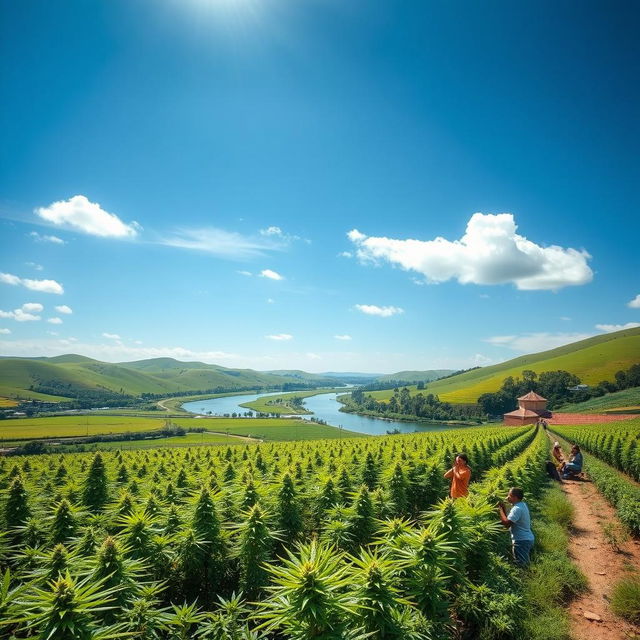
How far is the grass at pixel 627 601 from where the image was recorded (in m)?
6.63

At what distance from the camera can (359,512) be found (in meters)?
7.86

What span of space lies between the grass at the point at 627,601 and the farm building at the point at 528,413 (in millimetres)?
77588

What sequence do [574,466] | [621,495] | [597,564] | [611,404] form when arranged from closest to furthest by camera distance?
[597,564]
[621,495]
[574,466]
[611,404]

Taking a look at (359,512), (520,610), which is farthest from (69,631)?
(520,610)

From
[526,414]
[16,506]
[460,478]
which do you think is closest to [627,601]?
[460,478]

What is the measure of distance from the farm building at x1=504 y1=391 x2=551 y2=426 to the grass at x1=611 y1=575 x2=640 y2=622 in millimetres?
77588

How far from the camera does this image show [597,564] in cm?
905

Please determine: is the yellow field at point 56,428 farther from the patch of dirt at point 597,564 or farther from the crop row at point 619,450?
the patch of dirt at point 597,564

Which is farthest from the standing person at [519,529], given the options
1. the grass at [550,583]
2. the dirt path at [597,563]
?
the dirt path at [597,563]

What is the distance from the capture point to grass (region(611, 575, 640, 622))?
21.7ft

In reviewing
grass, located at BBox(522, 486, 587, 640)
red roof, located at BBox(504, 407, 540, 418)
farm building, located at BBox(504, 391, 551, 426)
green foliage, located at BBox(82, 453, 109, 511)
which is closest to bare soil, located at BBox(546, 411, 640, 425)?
red roof, located at BBox(504, 407, 540, 418)

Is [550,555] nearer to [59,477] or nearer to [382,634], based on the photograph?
[382,634]

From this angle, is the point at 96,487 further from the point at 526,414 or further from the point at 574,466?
the point at 526,414

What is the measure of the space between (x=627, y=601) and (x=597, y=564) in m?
2.71
